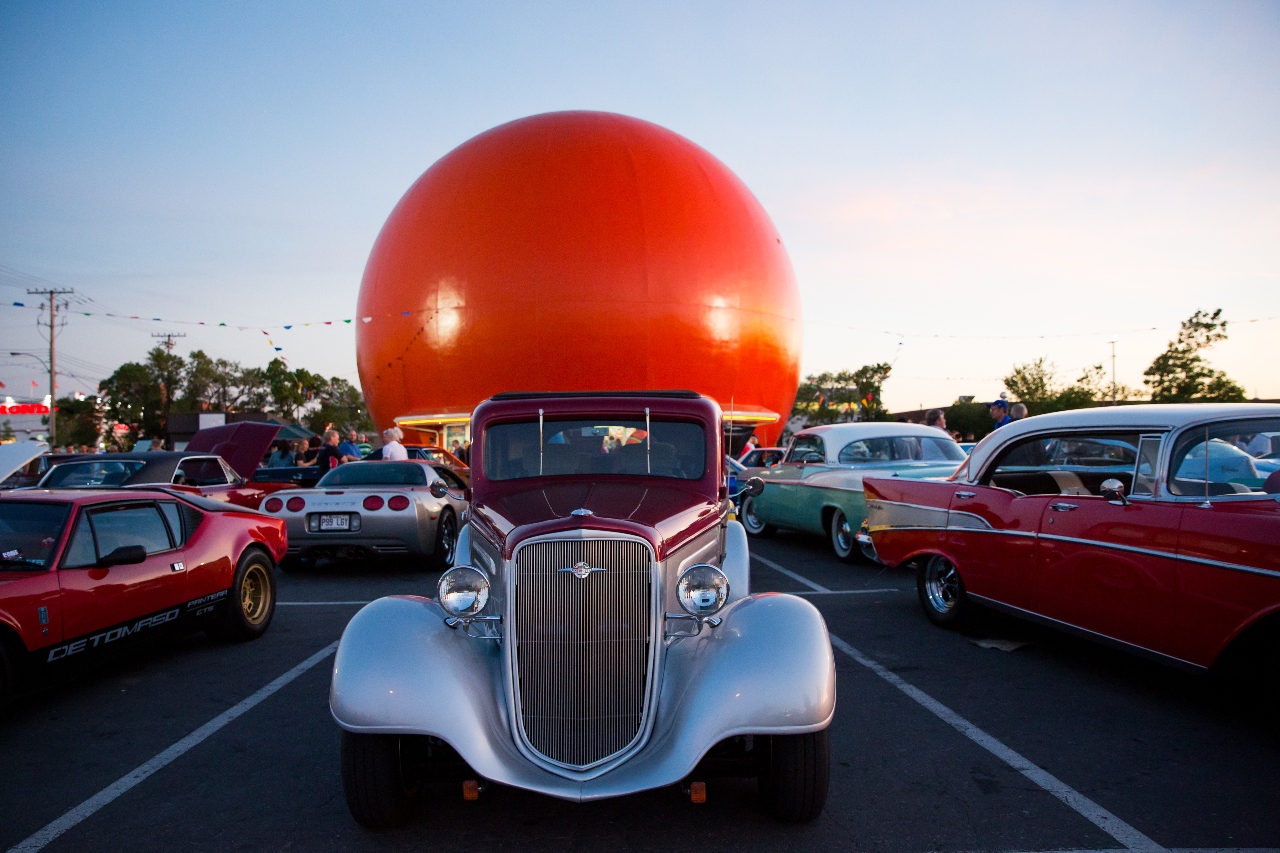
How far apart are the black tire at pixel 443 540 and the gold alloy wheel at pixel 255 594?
291 cm

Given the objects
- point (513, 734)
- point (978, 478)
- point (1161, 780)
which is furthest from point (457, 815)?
point (978, 478)

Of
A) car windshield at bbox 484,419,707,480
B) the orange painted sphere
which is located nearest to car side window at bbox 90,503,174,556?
car windshield at bbox 484,419,707,480

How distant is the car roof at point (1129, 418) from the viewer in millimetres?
4328

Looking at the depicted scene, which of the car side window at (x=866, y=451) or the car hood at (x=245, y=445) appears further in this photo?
the car hood at (x=245, y=445)

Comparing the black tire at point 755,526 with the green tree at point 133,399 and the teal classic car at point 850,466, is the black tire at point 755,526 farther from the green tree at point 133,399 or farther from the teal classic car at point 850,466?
the green tree at point 133,399

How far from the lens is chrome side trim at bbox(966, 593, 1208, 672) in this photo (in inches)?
164

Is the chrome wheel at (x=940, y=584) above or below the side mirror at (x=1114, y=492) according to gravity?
below

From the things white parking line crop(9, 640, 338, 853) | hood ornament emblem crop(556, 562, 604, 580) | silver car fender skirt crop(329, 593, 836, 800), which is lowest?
white parking line crop(9, 640, 338, 853)

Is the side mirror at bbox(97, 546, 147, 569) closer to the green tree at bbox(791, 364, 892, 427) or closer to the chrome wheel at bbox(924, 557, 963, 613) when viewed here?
the chrome wheel at bbox(924, 557, 963, 613)

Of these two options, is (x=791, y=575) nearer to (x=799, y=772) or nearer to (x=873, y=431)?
(x=873, y=431)

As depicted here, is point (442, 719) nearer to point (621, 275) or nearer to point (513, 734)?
point (513, 734)

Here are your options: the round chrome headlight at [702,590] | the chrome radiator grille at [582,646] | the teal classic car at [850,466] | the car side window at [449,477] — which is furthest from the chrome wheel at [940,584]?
the car side window at [449,477]

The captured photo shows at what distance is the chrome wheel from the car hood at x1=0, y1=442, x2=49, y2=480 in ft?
23.7

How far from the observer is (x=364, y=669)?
306 centimetres
